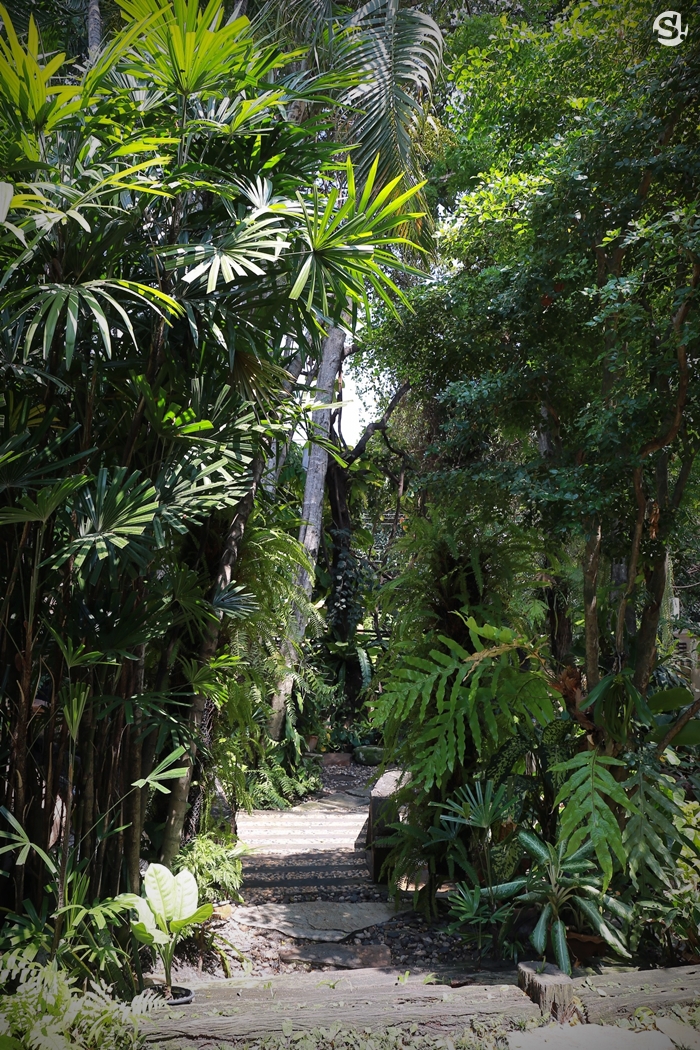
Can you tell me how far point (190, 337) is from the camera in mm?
2484

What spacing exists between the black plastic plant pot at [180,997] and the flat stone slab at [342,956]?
2.95ft

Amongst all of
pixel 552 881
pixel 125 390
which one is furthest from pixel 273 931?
pixel 125 390

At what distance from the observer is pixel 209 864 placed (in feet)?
10.4

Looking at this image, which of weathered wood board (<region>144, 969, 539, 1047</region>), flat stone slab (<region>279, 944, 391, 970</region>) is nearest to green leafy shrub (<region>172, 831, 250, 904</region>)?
flat stone slab (<region>279, 944, 391, 970</region>)

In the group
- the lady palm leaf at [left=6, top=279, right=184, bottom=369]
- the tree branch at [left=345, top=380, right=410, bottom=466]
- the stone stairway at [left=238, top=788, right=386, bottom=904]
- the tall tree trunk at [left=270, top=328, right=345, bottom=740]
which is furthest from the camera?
the tree branch at [left=345, top=380, right=410, bottom=466]

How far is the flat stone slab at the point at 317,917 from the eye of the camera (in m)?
3.44

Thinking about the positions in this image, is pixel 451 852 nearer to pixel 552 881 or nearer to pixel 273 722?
pixel 552 881

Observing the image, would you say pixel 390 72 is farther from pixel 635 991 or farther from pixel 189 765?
pixel 635 991

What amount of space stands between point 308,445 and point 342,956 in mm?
2129

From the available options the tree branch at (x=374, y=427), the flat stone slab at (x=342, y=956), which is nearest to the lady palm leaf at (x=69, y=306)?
the flat stone slab at (x=342, y=956)

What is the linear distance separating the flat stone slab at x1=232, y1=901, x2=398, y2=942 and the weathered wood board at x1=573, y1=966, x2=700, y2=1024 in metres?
1.50

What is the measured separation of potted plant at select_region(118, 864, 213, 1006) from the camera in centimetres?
228

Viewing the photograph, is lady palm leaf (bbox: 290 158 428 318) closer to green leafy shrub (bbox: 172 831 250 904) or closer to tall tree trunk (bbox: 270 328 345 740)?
green leafy shrub (bbox: 172 831 250 904)

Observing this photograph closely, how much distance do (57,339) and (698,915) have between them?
2796 millimetres
